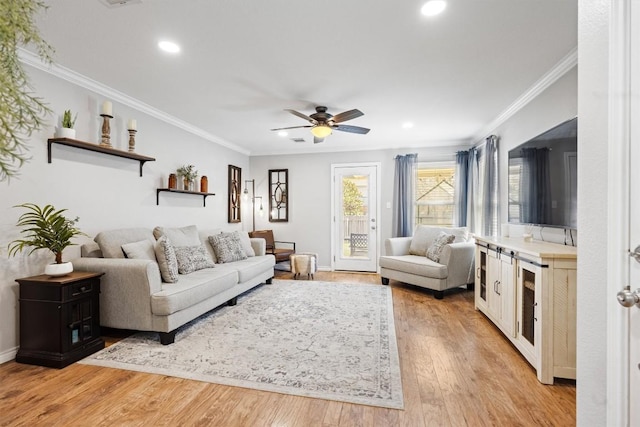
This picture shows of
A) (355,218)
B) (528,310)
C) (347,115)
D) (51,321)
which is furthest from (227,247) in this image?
(528,310)

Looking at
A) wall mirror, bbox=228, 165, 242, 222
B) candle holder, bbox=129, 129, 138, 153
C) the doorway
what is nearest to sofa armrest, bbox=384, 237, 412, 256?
the doorway

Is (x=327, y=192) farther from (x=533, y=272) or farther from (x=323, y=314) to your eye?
(x=533, y=272)

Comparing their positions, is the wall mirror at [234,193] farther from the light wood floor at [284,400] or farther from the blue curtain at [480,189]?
the blue curtain at [480,189]

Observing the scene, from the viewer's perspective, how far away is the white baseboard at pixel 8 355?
236 cm

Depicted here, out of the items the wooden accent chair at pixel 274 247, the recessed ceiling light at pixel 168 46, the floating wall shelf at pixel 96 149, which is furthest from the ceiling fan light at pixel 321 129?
the wooden accent chair at pixel 274 247

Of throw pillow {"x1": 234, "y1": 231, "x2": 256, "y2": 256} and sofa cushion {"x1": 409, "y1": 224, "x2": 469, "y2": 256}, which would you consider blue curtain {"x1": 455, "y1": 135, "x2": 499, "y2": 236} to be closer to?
sofa cushion {"x1": 409, "y1": 224, "x2": 469, "y2": 256}

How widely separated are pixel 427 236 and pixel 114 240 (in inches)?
164

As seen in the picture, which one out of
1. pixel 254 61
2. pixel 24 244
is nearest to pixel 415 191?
pixel 254 61

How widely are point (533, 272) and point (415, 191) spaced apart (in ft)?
11.6

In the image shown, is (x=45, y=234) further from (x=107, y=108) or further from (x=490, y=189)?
(x=490, y=189)

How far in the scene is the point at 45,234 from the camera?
2.41 meters

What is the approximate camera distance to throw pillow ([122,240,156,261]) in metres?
3.00

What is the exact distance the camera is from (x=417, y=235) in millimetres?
5047

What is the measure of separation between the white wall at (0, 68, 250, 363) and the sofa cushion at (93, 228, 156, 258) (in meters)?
0.20
